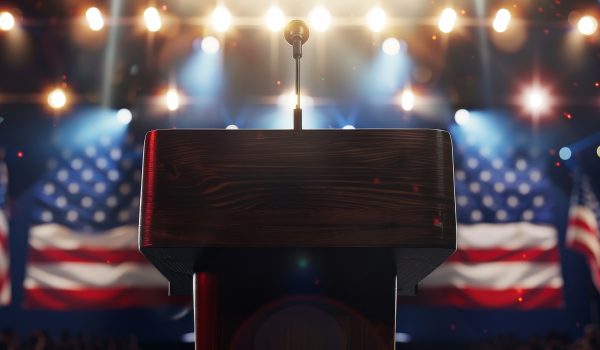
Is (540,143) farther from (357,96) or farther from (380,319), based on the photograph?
(380,319)

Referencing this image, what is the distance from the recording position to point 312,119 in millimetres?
4422

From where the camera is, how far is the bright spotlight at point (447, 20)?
14.1 ft

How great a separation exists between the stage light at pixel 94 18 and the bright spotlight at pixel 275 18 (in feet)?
3.65

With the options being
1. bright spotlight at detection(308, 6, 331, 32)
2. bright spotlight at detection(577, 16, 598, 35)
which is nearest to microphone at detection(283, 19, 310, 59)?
bright spotlight at detection(308, 6, 331, 32)

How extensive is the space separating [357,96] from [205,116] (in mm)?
1038

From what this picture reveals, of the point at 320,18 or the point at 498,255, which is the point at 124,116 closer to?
the point at 320,18

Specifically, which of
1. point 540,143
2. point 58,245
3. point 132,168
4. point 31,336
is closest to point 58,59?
point 132,168

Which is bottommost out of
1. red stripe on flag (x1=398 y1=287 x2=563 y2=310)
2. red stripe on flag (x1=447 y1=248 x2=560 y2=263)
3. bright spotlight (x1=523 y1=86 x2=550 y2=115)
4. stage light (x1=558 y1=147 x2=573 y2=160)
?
red stripe on flag (x1=398 y1=287 x2=563 y2=310)

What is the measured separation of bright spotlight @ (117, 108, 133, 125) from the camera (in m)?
4.47

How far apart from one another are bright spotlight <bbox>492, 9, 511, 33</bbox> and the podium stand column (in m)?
4.09

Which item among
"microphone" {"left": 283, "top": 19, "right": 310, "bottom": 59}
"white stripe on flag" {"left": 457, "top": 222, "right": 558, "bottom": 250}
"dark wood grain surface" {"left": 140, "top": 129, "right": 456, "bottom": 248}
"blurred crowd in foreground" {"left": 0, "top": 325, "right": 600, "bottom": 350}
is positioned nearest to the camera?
"dark wood grain surface" {"left": 140, "top": 129, "right": 456, "bottom": 248}

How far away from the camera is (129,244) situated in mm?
4273

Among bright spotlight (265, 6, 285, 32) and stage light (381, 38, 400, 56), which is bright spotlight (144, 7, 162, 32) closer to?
bright spotlight (265, 6, 285, 32)

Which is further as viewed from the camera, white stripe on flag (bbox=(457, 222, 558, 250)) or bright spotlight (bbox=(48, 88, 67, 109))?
bright spotlight (bbox=(48, 88, 67, 109))
